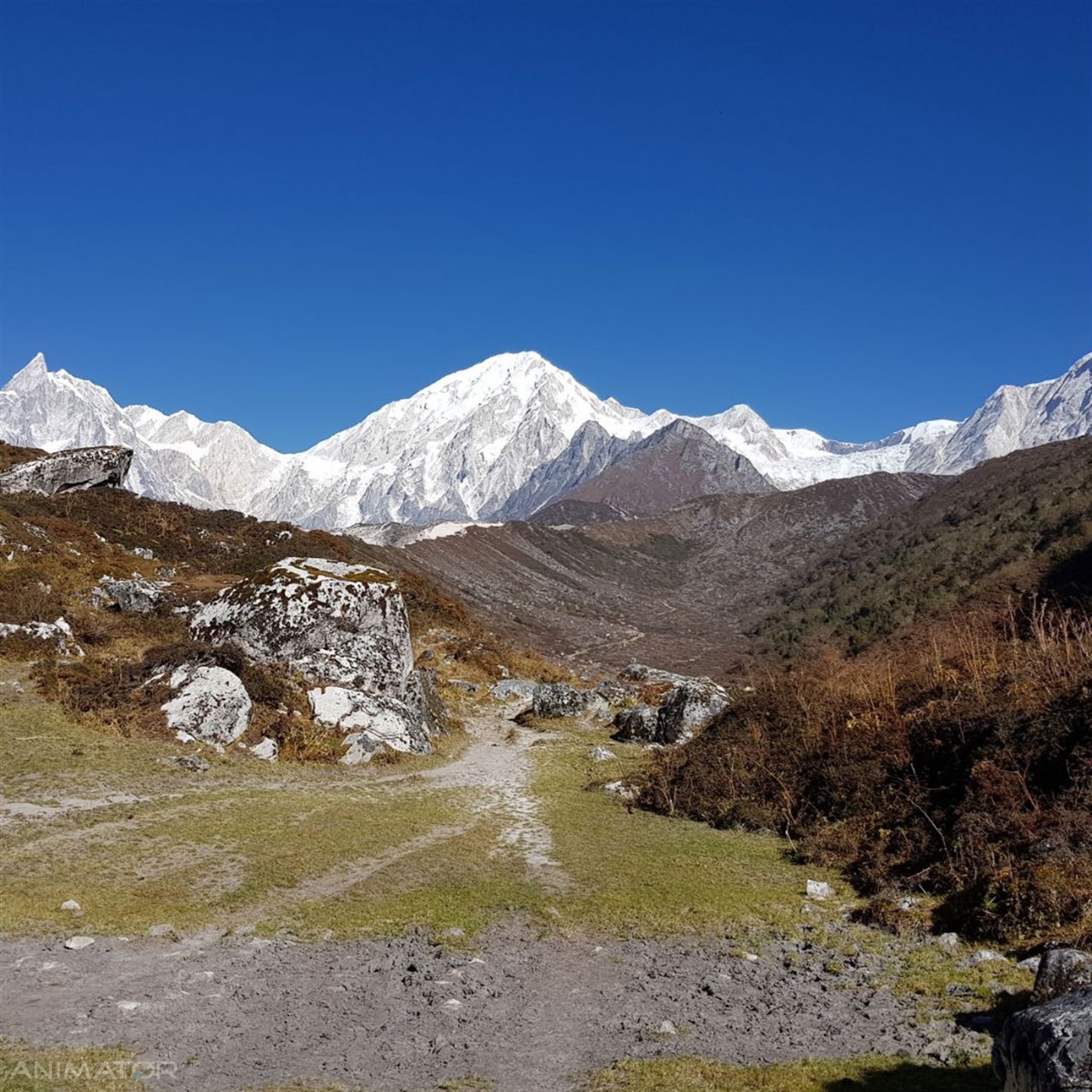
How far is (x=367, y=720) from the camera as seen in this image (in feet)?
72.4

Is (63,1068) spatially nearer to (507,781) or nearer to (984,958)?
(984,958)

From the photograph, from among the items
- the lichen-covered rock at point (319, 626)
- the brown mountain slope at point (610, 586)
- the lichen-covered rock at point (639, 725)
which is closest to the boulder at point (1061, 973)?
the lichen-covered rock at point (319, 626)

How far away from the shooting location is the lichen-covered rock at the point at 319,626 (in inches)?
915

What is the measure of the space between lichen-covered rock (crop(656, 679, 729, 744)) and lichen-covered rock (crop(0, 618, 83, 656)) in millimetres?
18025

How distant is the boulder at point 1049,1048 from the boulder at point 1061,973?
1.61 meters

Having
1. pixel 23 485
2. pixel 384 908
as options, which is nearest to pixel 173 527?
pixel 23 485

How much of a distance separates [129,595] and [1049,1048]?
93.5ft

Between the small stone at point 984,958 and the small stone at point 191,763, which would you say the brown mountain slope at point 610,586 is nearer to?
the small stone at point 191,763

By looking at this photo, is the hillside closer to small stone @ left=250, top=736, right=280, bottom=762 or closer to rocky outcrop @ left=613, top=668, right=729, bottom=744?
rocky outcrop @ left=613, top=668, right=729, bottom=744

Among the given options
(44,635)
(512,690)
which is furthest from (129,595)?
(512,690)

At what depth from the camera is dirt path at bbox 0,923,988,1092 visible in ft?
23.8

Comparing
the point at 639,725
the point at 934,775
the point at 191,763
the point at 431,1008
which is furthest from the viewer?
the point at 639,725

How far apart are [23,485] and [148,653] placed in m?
26.9

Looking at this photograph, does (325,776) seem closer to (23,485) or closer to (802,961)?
(802,961)
